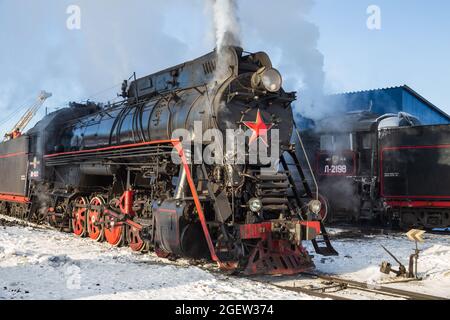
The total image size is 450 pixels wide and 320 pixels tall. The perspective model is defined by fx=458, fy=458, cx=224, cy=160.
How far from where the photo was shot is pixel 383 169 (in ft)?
45.9

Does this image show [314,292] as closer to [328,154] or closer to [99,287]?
[99,287]

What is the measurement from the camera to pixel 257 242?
6965 mm

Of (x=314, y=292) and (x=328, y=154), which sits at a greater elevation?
(x=328, y=154)

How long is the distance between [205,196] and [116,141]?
12.5 ft

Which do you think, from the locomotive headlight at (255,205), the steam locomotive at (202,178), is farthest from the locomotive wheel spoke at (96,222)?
the locomotive headlight at (255,205)

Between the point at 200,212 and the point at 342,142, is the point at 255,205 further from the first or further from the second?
the point at 342,142

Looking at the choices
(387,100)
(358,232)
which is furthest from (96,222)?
(387,100)

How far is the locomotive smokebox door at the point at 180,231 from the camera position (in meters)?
7.20

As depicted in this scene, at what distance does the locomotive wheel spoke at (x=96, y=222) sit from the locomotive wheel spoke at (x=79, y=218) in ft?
1.02

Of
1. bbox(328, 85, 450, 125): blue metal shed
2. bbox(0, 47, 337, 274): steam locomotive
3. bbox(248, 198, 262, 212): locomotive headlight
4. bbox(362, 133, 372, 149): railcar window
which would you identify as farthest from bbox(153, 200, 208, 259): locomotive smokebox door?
bbox(328, 85, 450, 125): blue metal shed

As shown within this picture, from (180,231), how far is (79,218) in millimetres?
5304

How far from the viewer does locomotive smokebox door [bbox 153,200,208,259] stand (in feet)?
23.6
